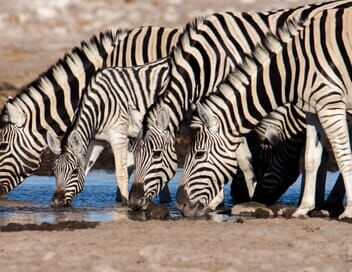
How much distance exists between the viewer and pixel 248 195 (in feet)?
46.7

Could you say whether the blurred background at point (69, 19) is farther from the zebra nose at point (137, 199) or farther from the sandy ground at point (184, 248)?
the sandy ground at point (184, 248)

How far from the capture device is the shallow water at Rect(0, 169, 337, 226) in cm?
1230

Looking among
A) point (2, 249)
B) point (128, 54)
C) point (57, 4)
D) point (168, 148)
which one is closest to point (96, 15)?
point (57, 4)

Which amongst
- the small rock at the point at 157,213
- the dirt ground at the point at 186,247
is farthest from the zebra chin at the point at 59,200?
the dirt ground at the point at 186,247

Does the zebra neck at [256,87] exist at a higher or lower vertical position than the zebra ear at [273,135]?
higher

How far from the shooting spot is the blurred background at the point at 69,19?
2666 centimetres

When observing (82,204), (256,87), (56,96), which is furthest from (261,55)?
(56,96)

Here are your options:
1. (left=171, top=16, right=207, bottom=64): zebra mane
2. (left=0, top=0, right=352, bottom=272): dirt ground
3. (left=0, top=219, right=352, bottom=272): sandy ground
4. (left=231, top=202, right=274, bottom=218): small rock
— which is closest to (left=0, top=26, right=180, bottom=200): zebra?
(left=171, top=16, right=207, bottom=64): zebra mane

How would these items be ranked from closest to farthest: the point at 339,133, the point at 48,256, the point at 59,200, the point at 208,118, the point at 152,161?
1. the point at 48,256
2. the point at 339,133
3. the point at 208,118
4. the point at 152,161
5. the point at 59,200

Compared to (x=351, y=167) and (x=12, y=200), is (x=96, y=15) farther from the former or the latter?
(x=351, y=167)

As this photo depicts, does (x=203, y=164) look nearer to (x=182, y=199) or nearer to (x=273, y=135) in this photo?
(x=182, y=199)

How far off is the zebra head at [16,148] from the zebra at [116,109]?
61 centimetres

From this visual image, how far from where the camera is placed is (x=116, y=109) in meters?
14.2

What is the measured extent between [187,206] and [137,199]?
61 centimetres
